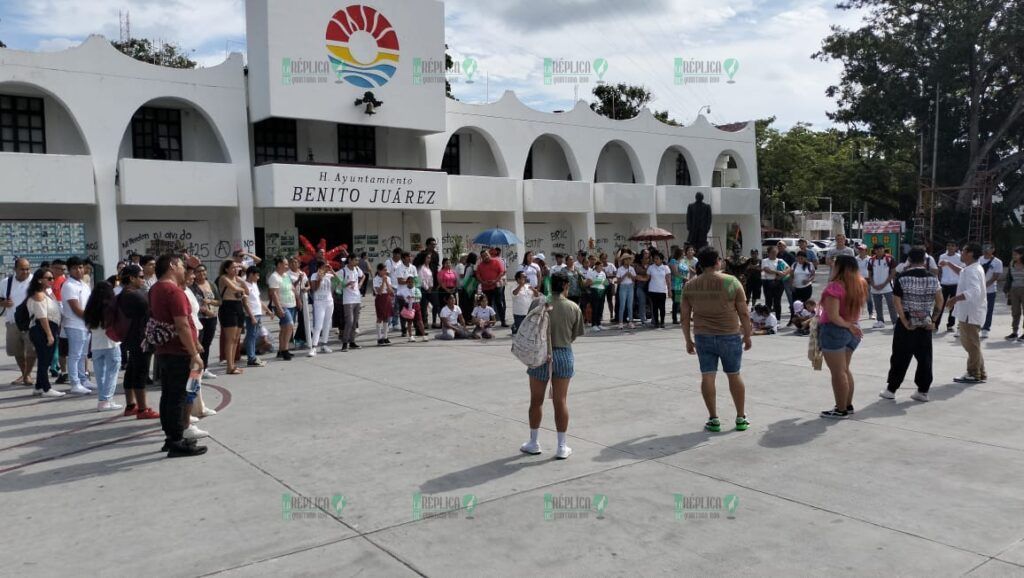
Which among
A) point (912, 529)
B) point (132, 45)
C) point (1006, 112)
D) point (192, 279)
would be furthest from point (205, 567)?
point (1006, 112)

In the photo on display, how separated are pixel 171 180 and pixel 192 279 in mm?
13475

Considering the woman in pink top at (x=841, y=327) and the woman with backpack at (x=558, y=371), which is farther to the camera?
the woman in pink top at (x=841, y=327)

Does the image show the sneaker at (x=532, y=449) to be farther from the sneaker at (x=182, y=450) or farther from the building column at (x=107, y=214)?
the building column at (x=107, y=214)

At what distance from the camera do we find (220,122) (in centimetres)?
2288

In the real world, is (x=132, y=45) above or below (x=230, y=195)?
above

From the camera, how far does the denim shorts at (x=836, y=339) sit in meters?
7.48

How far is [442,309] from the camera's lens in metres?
14.4

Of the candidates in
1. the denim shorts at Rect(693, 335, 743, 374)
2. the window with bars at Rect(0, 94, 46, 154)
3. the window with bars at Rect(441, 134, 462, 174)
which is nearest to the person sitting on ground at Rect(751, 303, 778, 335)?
the denim shorts at Rect(693, 335, 743, 374)

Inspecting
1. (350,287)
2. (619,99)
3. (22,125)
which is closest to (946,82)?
(619,99)

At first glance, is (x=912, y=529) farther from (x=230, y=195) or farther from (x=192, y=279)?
(x=230, y=195)

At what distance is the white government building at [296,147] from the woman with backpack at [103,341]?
14.3 m

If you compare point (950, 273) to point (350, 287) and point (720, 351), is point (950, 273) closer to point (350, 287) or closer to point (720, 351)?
point (720, 351)

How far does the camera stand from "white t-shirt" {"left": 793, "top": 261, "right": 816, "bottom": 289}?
49.8 feet

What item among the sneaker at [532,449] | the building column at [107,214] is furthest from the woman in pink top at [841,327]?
the building column at [107,214]
